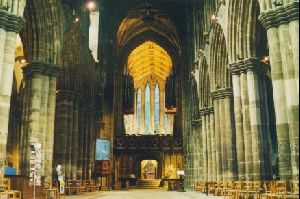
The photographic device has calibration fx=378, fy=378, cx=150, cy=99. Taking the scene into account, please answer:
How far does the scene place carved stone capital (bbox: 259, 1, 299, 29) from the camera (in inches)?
510

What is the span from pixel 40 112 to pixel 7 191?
6.26m

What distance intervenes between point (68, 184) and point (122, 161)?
1836 centimetres

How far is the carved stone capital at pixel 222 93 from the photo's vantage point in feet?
75.4

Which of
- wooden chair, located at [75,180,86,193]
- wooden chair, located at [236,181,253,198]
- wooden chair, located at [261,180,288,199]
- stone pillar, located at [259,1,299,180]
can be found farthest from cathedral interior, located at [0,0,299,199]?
wooden chair, located at [236,181,253,198]

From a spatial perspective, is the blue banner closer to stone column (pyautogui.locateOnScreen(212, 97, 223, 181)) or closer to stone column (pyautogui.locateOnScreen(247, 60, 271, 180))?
stone column (pyautogui.locateOnScreen(212, 97, 223, 181))

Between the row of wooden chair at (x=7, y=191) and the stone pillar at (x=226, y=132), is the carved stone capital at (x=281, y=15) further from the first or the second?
the row of wooden chair at (x=7, y=191)

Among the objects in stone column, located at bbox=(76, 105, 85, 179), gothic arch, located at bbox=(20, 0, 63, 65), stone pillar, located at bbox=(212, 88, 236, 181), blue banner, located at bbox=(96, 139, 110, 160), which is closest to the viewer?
gothic arch, located at bbox=(20, 0, 63, 65)

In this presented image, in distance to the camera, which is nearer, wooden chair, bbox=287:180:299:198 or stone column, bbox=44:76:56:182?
wooden chair, bbox=287:180:299:198

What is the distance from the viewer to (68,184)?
24.0 m

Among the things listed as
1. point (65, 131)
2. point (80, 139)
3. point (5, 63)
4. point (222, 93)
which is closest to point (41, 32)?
point (5, 63)

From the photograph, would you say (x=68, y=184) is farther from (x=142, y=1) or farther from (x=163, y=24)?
(x=163, y=24)

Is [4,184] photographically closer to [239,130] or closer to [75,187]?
[75,187]

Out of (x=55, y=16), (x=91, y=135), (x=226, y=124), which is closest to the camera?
(x=55, y=16)

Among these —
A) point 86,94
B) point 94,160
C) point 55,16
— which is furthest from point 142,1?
point 55,16
